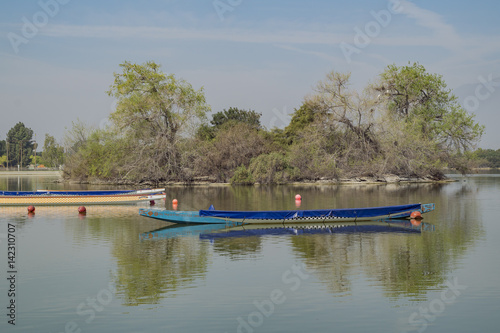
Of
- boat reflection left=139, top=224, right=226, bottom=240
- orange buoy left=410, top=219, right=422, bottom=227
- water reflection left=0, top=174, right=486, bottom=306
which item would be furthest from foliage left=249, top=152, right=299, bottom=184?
boat reflection left=139, top=224, right=226, bottom=240

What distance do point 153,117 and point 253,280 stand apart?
59312 mm

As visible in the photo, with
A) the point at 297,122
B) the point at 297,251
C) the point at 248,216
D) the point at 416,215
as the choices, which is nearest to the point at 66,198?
the point at 248,216

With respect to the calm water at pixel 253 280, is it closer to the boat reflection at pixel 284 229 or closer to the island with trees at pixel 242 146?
the boat reflection at pixel 284 229

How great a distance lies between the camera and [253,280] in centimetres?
1812

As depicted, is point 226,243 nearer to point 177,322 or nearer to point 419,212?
point 177,322

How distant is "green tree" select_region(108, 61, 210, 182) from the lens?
73562 millimetres

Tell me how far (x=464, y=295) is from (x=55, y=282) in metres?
13.4

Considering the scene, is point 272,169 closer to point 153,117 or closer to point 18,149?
point 153,117

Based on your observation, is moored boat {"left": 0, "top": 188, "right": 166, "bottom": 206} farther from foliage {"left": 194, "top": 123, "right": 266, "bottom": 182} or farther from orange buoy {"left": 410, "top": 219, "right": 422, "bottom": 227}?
foliage {"left": 194, "top": 123, "right": 266, "bottom": 182}

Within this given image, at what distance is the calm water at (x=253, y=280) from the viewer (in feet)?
46.0

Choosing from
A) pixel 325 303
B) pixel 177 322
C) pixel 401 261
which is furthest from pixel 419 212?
pixel 177 322

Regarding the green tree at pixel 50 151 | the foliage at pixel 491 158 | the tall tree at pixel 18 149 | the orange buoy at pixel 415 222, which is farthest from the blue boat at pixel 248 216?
the tall tree at pixel 18 149

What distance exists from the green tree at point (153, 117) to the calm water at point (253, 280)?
43166mm

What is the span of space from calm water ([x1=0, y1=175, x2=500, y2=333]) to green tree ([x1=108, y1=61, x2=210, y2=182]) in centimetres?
4317
